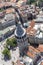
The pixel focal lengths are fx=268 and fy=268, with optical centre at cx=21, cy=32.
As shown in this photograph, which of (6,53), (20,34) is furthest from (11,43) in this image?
(20,34)

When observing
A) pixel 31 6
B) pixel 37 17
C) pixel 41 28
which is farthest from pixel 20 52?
pixel 31 6

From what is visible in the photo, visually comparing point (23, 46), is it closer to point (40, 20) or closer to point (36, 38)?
point (36, 38)

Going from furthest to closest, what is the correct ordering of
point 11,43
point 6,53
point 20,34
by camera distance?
point 11,43 → point 6,53 → point 20,34

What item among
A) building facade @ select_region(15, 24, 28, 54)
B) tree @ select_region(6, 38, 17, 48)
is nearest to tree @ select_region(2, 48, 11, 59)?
tree @ select_region(6, 38, 17, 48)

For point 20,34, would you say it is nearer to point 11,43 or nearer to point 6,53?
point 6,53

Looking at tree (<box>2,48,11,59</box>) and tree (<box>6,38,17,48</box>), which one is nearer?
tree (<box>2,48,11,59</box>)

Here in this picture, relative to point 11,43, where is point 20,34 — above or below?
above

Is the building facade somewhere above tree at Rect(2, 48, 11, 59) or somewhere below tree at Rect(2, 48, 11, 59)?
above

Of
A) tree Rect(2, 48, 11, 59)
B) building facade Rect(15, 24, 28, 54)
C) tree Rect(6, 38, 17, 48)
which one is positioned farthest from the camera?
tree Rect(6, 38, 17, 48)

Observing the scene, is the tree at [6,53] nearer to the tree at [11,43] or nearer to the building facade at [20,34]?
the tree at [11,43]

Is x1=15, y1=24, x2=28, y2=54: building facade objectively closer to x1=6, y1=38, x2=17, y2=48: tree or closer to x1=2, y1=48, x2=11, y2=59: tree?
x1=2, y1=48, x2=11, y2=59: tree

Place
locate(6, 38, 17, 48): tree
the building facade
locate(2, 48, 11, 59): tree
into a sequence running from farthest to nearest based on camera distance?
locate(6, 38, 17, 48): tree
locate(2, 48, 11, 59): tree
the building facade
